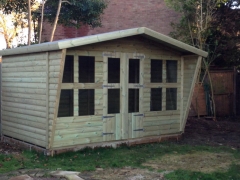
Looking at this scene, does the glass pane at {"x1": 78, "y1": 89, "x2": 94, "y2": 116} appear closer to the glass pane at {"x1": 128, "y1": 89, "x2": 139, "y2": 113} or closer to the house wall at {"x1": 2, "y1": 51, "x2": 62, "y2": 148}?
the house wall at {"x1": 2, "y1": 51, "x2": 62, "y2": 148}

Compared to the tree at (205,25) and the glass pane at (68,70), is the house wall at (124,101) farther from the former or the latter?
the tree at (205,25)

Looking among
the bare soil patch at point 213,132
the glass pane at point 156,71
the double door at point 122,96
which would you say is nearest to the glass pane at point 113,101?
the double door at point 122,96

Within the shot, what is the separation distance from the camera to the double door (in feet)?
29.2

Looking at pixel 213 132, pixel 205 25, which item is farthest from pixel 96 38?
pixel 205 25

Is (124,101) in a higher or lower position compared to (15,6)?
lower

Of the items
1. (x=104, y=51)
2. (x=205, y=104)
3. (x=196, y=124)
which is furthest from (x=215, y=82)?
(x=104, y=51)

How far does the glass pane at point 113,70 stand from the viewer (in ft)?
29.2

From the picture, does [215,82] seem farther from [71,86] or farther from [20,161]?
[20,161]

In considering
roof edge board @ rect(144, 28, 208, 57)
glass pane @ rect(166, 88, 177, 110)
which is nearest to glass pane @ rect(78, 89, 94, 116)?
roof edge board @ rect(144, 28, 208, 57)

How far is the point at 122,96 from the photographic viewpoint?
9.12 meters

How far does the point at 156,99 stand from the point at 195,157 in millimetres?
2123

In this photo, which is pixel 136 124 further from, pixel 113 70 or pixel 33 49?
pixel 33 49

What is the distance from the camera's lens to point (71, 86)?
27.0ft

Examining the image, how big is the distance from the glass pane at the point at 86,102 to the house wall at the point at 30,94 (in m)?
0.76
